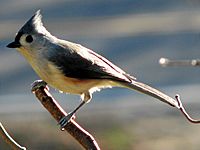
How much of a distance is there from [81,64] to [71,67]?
3.1 inches

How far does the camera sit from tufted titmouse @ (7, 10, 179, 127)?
3.86 m

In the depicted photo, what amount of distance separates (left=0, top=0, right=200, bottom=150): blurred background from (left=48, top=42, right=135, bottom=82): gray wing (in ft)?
13.0

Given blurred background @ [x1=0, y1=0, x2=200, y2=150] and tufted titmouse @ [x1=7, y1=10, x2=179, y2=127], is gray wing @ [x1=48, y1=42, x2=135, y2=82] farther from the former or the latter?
blurred background @ [x1=0, y1=0, x2=200, y2=150]

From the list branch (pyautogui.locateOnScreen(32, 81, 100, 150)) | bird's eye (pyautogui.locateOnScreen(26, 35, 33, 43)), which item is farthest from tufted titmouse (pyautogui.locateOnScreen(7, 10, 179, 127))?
branch (pyautogui.locateOnScreen(32, 81, 100, 150))

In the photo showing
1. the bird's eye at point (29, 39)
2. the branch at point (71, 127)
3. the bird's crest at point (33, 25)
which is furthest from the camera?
the bird's eye at point (29, 39)

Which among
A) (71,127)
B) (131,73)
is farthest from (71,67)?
(131,73)

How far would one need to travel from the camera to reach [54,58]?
4.02 meters

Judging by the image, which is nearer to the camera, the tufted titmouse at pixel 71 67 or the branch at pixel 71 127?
the branch at pixel 71 127

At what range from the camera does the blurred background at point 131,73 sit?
8.45m

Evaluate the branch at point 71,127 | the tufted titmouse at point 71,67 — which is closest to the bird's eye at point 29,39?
the tufted titmouse at point 71,67

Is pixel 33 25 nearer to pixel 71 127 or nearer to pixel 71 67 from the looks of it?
pixel 71 67

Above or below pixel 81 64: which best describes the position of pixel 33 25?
above

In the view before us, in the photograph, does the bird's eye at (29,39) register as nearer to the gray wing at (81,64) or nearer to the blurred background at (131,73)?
the gray wing at (81,64)

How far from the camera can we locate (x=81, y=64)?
3.96 m
